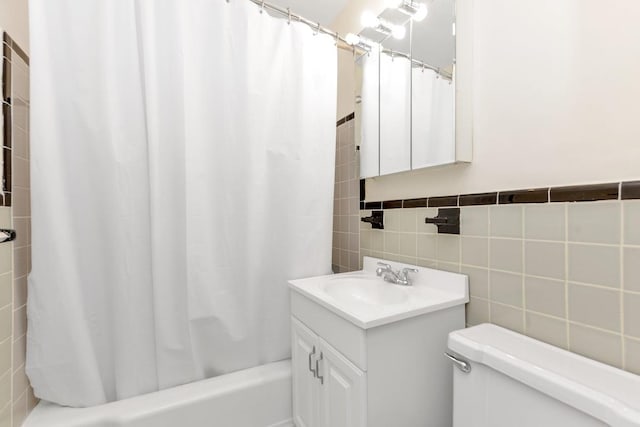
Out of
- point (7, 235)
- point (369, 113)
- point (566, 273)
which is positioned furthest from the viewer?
point (369, 113)

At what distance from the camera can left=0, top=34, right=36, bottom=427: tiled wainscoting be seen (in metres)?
0.90

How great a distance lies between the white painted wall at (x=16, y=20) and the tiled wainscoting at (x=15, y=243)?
0.04 m

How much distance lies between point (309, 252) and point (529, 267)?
903 millimetres

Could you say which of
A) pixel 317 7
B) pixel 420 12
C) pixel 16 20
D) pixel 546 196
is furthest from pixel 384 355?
pixel 317 7

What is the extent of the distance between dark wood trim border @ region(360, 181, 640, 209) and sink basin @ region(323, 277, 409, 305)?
38cm

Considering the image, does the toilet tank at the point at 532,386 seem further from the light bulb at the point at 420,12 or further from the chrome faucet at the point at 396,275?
the light bulb at the point at 420,12

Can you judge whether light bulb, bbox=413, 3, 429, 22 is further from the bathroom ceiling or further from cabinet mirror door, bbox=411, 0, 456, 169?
the bathroom ceiling

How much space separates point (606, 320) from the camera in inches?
26.5

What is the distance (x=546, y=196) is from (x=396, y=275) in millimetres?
616

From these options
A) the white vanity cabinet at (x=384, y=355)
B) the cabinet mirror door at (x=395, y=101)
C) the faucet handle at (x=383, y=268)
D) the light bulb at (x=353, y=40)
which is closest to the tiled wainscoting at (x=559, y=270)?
the white vanity cabinet at (x=384, y=355)

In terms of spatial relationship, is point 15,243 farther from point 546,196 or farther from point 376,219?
point 546,196

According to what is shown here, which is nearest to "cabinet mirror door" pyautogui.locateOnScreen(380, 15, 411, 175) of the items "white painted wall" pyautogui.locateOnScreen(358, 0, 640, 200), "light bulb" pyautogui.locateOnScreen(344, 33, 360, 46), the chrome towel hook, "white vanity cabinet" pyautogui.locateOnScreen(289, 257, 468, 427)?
"light bulb" pyautogui.locateOnScreen(344, 33, 360, 46)

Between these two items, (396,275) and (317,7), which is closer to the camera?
(396,275)

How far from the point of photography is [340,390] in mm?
914
